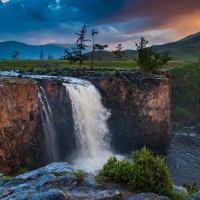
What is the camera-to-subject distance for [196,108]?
5666 cm

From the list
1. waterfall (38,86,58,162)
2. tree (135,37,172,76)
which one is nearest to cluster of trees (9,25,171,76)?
tree (135,37,172,76)

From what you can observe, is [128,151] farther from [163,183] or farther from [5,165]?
[163,183]

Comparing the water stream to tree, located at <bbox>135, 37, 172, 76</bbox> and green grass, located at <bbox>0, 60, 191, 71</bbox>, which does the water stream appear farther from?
green grass, located at <bbox>0, 60, 191, 71</bbox>

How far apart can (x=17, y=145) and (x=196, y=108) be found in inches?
1839

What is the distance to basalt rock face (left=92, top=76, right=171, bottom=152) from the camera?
34.8 meters

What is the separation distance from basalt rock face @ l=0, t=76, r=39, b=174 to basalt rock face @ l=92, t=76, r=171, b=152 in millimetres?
12918

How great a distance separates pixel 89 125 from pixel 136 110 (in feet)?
27.6

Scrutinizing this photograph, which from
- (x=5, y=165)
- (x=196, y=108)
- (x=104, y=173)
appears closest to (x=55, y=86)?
(x=5, y=165)

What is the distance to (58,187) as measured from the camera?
10.8 meters

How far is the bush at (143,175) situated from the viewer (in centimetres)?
1122

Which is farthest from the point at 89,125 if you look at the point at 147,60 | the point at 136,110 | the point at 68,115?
the point at 147,60

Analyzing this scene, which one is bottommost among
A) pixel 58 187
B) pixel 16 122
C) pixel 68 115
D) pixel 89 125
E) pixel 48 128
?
pixel 89 125

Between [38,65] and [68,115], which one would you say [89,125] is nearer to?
[68,115]

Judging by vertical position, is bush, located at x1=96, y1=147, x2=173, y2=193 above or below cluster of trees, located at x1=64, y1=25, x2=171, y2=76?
below
